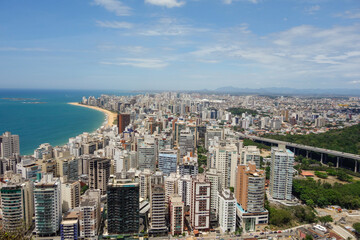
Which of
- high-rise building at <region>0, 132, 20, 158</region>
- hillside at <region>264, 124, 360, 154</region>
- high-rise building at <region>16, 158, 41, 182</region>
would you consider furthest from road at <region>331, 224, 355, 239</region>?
high-rise building at <region>0, 132, 20, 158</region>

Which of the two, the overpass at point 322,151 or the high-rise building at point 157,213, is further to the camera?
the overpass at point 322,151

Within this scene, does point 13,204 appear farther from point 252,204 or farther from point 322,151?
point 322,151

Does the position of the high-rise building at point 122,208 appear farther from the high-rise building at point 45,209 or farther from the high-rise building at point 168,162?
the high-rise building at point 168,162

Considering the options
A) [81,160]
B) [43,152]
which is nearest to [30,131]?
[43,152]

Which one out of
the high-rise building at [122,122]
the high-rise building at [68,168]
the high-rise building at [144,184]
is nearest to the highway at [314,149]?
the high-rise building at [122,122]

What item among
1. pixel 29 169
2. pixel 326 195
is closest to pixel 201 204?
pixel 326 195

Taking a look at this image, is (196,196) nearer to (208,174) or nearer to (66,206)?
(208,174)

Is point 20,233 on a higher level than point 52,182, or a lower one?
higher

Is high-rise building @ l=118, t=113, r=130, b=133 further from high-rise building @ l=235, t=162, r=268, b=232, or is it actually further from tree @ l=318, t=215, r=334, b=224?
tree @ l=318, t=215, r=334, b=224
